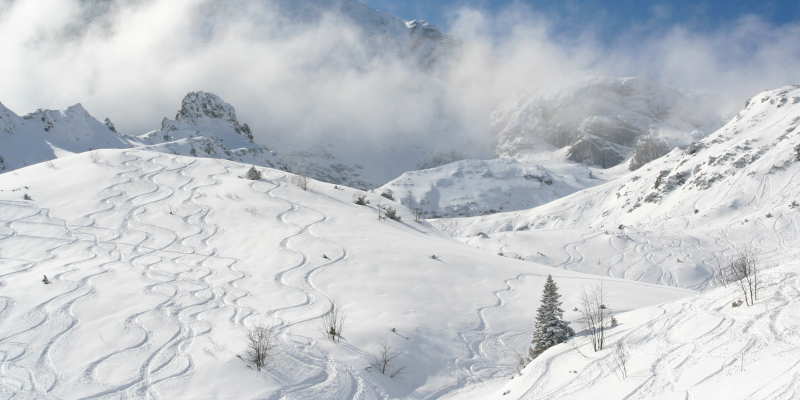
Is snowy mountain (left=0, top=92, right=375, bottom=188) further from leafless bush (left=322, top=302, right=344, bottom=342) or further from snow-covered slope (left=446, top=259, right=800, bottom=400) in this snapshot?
snow-covered slope (left=446, top=259, right=800, bottom=400)

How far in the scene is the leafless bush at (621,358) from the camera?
6.23 m

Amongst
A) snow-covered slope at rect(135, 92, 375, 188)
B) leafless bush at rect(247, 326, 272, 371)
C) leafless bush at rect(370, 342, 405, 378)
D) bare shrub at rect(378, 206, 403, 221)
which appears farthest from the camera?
snow-covered slope at rect(135, 92, 375, 188)

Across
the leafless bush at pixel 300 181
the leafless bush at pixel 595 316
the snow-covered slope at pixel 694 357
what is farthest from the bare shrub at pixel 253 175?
the snow-covered slope at pixel 694 357

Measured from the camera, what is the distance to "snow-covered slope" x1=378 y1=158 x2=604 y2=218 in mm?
135750

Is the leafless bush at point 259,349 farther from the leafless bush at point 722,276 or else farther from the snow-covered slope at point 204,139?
the snow-covered slope at point 204,139

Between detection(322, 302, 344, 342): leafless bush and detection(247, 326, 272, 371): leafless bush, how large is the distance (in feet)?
3.40

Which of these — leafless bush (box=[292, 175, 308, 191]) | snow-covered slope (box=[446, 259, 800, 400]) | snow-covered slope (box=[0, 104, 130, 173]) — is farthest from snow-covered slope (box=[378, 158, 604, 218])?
snow-covered slope (box=[446, 259, 800, 400])

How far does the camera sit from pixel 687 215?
46.4 meters

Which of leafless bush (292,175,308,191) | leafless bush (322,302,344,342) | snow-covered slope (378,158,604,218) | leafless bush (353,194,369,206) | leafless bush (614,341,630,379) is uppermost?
snow-covered slope (378,158,604,218)

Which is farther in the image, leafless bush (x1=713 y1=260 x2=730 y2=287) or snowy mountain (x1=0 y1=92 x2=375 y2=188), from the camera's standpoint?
snowy mountain (x1=0 y1=92 x2=375 y2=188)

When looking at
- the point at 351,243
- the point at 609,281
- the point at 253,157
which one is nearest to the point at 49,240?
the point at 351,243

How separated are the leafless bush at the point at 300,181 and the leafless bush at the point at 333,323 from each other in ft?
40.4

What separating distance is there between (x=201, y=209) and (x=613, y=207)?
232ft

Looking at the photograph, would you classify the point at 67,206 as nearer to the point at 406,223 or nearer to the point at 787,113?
the point at 406,223
